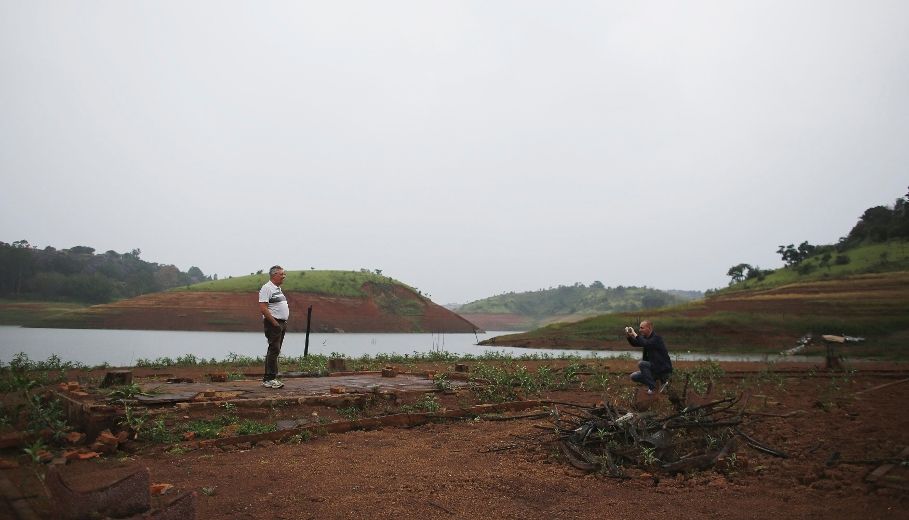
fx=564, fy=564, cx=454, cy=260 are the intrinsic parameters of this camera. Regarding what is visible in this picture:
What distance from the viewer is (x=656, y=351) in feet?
29.0

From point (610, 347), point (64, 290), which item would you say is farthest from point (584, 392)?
point (64, 290)

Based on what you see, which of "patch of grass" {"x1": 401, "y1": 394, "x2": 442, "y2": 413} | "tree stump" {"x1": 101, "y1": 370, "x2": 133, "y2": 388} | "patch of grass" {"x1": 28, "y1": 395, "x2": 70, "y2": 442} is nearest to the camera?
"patch of grass" {"x1": 28, "y1": 395, "x2": 70, "y2": 442}

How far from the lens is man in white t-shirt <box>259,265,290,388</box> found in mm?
8570

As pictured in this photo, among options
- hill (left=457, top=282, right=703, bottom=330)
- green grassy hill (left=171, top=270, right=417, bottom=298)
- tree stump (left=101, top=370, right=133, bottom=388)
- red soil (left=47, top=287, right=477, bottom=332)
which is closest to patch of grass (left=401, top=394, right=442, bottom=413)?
tree stump (left=101, top=370, right=133, bottom=388)

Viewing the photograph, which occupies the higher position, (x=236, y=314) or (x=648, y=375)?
(x=236, y=314)

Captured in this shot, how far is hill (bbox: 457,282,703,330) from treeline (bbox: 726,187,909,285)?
34.7 metres

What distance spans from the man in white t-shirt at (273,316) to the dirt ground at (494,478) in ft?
5.40

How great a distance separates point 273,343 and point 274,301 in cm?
64

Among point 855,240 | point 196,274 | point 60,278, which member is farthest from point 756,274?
point 196,274

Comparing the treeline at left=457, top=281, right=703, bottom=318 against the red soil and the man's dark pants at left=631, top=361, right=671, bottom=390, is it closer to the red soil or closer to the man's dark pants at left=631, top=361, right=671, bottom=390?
the red soil

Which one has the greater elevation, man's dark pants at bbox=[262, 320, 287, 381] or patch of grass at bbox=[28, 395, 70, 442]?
man's dark pants at bbox=[262, 320, 287, 381]

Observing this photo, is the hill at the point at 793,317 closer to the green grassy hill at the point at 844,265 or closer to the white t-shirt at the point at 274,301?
the green grassy hill at the point at 844,265

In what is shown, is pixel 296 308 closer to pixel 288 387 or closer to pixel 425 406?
pixel 288 387

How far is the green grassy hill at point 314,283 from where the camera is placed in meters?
67.1
